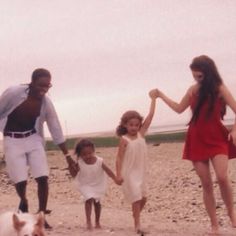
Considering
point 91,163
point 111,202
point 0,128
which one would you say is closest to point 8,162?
point 0,128

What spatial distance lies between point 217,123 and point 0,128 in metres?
2.99

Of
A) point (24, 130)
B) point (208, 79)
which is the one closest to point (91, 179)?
point (24, 130)

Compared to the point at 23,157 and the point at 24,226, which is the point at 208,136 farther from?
the point at 24,226

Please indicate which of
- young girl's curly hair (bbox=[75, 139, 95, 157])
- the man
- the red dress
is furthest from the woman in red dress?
the man

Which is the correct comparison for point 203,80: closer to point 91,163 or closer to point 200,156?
point 200,156

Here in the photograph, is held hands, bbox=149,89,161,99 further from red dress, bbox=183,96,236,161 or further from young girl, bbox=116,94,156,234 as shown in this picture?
red dress, bbox=183,96,236,161

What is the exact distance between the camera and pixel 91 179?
1065 cm

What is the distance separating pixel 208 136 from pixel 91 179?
209 cm

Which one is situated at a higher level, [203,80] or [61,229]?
[203,80]

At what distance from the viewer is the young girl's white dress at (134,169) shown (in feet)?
32.8

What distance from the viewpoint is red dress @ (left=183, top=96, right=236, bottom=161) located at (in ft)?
30.6

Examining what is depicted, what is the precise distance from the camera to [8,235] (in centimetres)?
786

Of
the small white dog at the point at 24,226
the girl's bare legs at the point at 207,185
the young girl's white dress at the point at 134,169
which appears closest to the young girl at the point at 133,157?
the young girl's white dress at the point at 134,169

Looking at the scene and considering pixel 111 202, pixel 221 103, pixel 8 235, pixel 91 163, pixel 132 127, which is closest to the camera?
pixel 8 235
